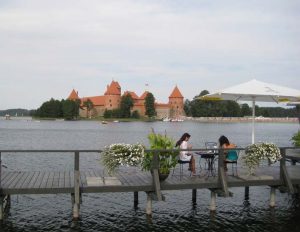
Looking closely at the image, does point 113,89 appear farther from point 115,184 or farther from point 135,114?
point 115,184

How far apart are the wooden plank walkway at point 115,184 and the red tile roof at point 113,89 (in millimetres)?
155457

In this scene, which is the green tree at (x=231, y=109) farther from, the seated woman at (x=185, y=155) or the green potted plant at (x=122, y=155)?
the green potted plant at (x=122, y=155)

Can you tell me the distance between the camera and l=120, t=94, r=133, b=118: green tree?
15093cm

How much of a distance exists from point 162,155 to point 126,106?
14107 cm

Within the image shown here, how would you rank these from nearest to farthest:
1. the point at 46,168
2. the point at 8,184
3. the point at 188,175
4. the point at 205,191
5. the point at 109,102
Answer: the point at 8,184, the point at 188,175, the point at 205,191, the point at 46,168, the point at 109,102

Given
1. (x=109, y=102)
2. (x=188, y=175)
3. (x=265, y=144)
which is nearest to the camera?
(x=265, y=144)

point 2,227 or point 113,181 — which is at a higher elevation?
point 113,181

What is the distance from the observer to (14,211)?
12.8 metres

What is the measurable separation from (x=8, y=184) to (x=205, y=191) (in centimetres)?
785

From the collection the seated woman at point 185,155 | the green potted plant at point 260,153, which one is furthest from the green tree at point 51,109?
the green potted plant at point 260,153

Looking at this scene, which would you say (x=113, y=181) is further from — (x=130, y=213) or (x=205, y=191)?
(x=205, y=191)

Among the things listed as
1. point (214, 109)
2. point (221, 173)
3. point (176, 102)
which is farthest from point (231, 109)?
point (221, 173)

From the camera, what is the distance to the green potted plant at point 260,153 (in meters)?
11.5

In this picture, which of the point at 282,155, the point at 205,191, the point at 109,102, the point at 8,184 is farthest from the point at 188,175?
the point at 109,102
